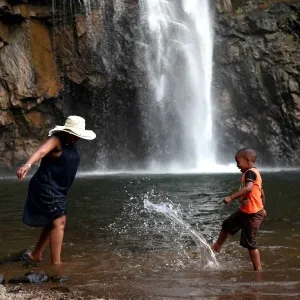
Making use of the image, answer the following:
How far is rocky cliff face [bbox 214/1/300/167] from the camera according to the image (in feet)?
94.2

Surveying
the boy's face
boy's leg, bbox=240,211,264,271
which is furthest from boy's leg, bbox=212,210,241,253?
the boy's face

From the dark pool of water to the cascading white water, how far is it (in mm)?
16411

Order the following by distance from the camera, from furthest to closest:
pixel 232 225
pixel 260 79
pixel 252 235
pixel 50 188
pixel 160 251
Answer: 1. pixel 260 79
2. pixel 160 251
3. pixel 232 225
4. pixel 50 188
5. pixel 252 235

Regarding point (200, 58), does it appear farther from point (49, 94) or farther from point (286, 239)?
point (286, 239)

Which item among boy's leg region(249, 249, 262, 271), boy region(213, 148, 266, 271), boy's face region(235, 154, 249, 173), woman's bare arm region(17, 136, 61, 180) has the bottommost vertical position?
boy's leg region(249, 249, 262, 271)

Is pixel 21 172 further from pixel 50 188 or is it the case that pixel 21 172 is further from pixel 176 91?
pixel 176 91

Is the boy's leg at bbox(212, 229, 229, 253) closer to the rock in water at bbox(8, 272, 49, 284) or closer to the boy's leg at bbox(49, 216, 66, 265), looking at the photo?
the boy's leg at bbox(49, 216, 66, 265)

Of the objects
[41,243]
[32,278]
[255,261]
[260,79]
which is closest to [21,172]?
[32,278]

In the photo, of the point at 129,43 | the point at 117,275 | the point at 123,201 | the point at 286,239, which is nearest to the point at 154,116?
the point at 129,43

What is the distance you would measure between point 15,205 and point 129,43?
18024 millimetres

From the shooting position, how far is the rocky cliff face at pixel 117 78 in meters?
27.1

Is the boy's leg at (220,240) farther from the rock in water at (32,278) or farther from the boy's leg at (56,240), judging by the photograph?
the rock in water at (32,278)

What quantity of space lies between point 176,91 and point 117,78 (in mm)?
3641

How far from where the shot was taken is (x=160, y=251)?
261 inches
